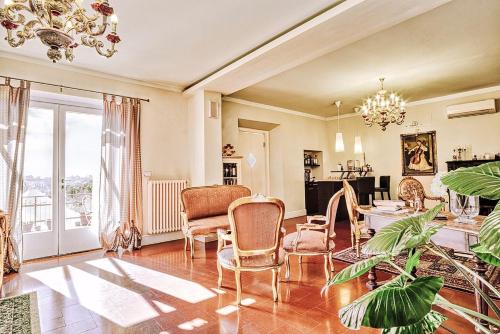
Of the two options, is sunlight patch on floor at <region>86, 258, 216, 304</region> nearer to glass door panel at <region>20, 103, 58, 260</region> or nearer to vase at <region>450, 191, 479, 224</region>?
glass door panel at <region>20, 103, 58, 260</region>

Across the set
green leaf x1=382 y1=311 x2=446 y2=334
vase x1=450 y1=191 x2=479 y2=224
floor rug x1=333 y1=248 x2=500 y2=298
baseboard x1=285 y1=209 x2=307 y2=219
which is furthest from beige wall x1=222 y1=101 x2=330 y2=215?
green leaf x1=382 y1=311 x2=446 y2=334

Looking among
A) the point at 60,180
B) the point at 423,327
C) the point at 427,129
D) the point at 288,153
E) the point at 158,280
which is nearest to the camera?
the point at 423,327

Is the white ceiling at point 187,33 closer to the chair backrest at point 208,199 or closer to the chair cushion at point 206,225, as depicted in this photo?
the chair backrest at point 208,199

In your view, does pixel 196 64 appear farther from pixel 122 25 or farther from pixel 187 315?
pixel 187 315

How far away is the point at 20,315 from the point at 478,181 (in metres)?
3.33

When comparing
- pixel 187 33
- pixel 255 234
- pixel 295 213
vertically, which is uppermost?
pixel 187 33

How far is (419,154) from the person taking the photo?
21.8 feet

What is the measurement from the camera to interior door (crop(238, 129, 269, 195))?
6.85 m

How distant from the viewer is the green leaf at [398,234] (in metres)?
0.85

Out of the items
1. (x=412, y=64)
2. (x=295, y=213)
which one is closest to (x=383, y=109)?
(x=412, y=64)

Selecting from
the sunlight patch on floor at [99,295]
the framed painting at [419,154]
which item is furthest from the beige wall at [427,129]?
the sunlight patch on floor at [99,295]

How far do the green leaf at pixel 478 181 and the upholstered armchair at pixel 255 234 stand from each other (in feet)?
5.36

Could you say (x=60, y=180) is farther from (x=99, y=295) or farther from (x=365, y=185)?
(x=365, y=185)

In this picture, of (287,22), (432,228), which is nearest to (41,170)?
(287,22)
